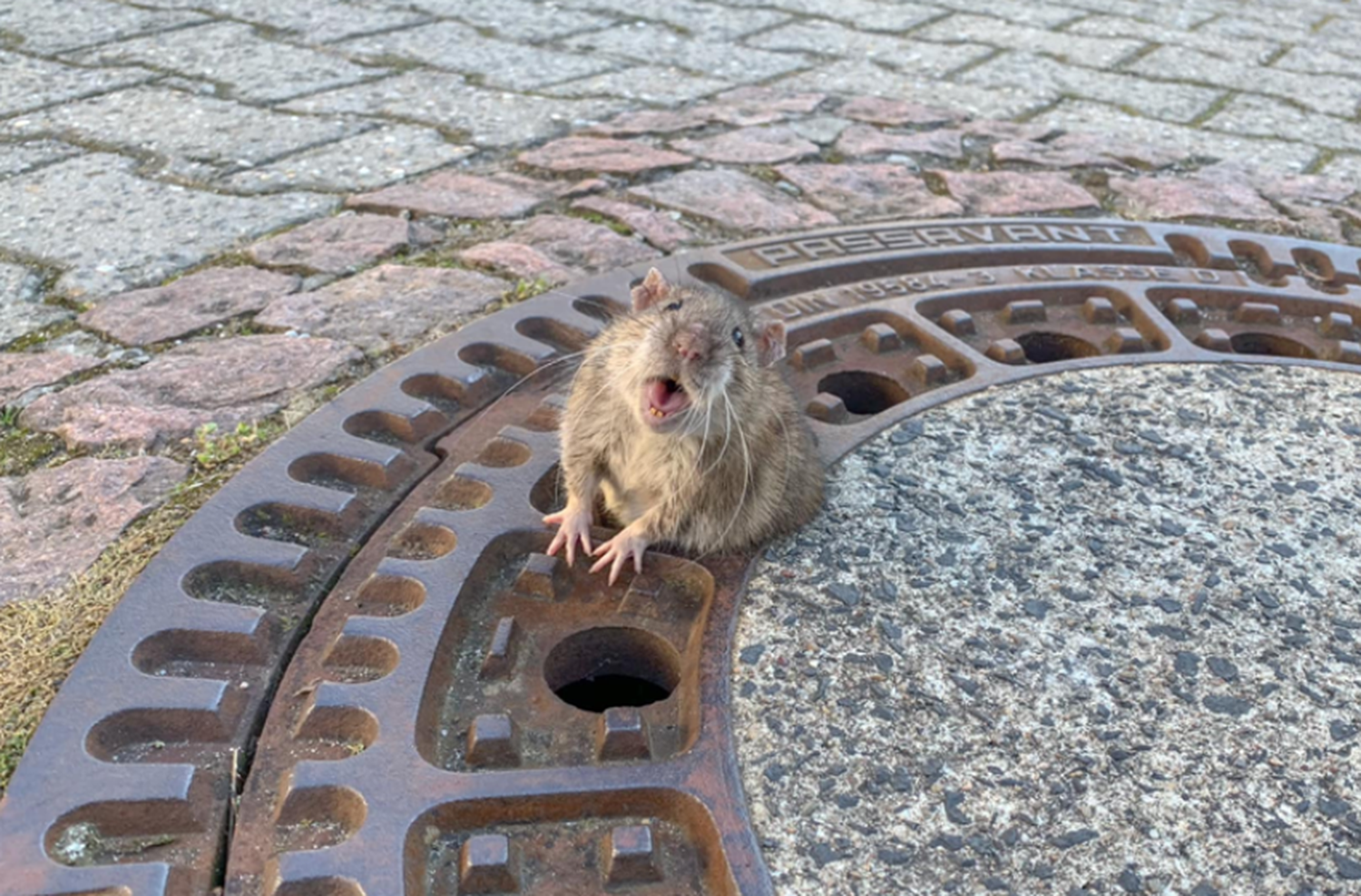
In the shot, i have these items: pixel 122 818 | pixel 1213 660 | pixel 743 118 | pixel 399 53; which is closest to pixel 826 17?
pixel 743 118

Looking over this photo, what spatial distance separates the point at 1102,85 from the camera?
14.9 feet

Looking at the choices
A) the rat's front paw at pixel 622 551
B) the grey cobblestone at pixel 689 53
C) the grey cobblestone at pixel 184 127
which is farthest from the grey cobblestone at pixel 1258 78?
the rat's front paw at pixel 622 551

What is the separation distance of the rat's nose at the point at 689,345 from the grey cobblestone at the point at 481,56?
2.50m

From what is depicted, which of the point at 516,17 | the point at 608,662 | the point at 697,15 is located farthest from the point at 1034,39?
the point at 608,662

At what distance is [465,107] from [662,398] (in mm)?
2285

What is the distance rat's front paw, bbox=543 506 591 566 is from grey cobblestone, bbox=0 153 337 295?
136cm

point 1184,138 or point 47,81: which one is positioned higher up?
point 1184,138

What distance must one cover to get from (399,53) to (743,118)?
1426mm

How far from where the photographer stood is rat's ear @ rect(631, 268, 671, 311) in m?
2.18

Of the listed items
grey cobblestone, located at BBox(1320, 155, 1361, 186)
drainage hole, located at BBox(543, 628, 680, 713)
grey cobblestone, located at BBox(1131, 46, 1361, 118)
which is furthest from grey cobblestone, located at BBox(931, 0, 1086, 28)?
drainage hole, located at BBox(543, 628, 680, 713)

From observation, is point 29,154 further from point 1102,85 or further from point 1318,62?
point 1318,62

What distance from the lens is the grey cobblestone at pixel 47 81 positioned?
147 inches

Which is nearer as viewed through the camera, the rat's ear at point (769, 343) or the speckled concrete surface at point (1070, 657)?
the speckled concrete surface at point (1070, 657)

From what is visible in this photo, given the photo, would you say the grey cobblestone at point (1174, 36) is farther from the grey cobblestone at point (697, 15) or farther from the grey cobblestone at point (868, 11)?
the grey cobblestone at point (697, 15)
